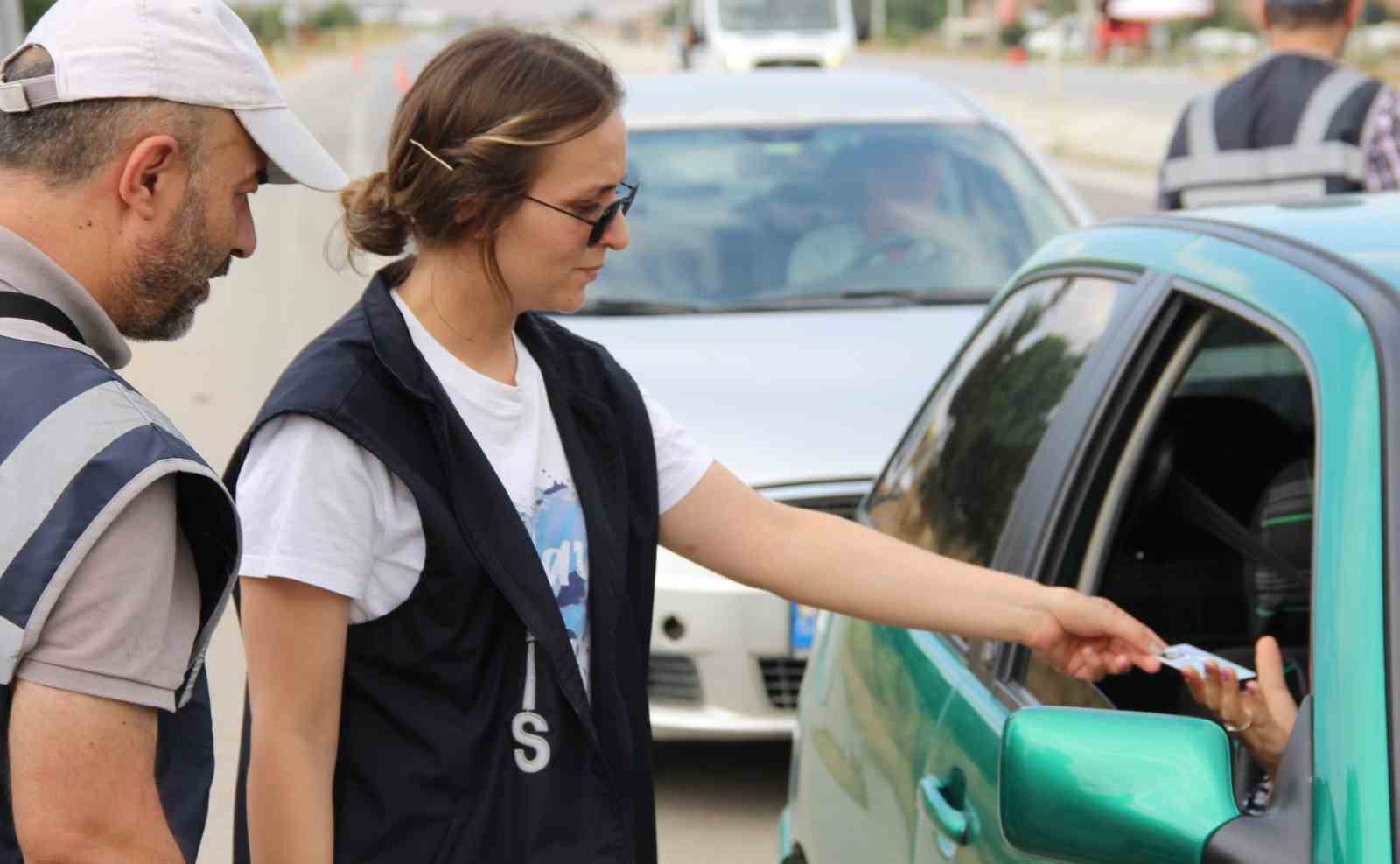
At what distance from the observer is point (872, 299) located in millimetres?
5820

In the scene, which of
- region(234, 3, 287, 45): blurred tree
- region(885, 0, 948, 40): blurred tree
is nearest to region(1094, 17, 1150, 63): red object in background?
region(885, 0, 948, 40): blurred tree

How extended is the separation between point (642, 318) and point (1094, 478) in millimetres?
3250

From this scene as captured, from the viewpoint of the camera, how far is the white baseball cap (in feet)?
5.45

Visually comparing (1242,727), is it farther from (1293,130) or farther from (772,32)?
(772,32)

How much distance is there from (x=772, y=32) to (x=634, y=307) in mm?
22103

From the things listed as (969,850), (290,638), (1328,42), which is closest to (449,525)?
(290,638)

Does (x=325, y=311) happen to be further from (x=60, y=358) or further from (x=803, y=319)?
(x=60, y=358)

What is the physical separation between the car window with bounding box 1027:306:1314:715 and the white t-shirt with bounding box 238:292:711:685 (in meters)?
0.70

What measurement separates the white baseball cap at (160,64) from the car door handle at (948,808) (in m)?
1.08

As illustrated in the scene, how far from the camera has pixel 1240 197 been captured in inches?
182

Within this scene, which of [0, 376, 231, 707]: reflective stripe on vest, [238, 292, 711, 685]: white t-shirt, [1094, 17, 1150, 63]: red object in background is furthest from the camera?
[1094, 17, 1150, 63]: red object in background

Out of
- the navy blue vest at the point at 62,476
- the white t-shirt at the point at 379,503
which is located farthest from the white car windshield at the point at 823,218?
the navy blue vest at the point at 62,476

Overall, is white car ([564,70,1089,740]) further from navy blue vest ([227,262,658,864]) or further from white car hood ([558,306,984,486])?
navy blue vest ([227,262,658,864])

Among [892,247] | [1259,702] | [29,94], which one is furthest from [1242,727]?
[892,247]
